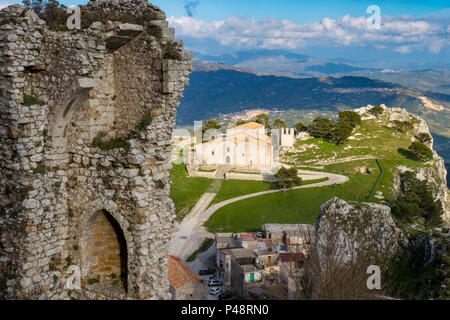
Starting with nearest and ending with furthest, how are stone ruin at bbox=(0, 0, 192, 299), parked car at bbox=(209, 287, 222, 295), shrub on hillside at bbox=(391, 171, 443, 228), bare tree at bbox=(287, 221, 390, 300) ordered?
stone ruin at bbox=(0, 0, 192, 299)
bare tree at bbox=(287, 221, 390, 300)
parked car at bbox=(209, 287, 222, 295)
shrub on hillside at bbox=(391, 171, 443, 228)

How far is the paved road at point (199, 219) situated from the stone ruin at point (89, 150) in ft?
101

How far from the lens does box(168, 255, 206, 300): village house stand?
30631mm

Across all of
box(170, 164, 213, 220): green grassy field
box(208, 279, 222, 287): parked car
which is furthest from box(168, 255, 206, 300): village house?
box(170, 164, 213, 220): green grassy field

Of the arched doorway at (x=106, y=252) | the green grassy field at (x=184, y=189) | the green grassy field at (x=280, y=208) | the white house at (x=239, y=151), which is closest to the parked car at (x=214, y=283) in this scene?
the green grassy field at (x=280, y=208)

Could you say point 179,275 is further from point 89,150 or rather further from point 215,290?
point 89,150

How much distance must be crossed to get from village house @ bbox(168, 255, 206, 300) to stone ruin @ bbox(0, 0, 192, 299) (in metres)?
19.5

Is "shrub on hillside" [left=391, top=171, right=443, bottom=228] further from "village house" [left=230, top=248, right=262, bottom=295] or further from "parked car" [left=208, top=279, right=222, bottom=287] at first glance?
"parked car" [left=208, top=279, right=222, bottom=287]

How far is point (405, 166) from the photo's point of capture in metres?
65.1

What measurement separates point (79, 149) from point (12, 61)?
8.81 ft

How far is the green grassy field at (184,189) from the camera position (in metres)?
53.6

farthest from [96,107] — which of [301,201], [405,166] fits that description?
[405,166]

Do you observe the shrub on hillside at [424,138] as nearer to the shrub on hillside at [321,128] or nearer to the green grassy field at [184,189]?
the shrub on hillside at [321,128]

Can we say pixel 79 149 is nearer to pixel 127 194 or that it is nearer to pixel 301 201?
pixel 127 194
